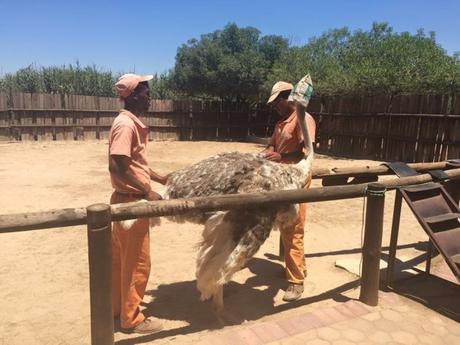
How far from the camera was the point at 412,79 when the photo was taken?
1440 centimetres

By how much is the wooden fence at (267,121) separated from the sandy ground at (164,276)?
5903 millimetres

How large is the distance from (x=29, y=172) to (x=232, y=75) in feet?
41.8

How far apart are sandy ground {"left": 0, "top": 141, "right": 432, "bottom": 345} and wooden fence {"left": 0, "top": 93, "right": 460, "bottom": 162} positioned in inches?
232

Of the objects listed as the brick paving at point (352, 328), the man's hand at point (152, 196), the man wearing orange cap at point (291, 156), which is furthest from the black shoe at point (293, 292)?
the man's hand at point (152, 196)

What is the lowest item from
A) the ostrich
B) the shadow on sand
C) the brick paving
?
the shadow on sand

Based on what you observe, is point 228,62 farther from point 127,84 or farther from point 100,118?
point 127,84

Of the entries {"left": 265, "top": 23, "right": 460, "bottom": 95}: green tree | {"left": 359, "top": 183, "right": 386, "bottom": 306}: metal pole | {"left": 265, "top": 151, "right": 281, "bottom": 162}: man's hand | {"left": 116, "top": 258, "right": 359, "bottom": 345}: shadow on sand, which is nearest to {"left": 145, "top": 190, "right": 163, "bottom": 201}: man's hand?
{"left": 116, "top": 258, "right": 359, "bottom": 345}: shadow on sand

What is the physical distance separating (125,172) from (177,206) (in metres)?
0.54

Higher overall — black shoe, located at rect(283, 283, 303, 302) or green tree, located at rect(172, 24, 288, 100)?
green tree, located at rect(172, 24, 288, 100)

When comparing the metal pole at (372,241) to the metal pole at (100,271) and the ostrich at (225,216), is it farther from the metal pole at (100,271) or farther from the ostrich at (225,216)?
the metal pole at (100,271)

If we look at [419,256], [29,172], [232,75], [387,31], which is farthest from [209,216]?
[387,31]

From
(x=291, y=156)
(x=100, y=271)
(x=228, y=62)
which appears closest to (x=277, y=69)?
(x=228, y=62)

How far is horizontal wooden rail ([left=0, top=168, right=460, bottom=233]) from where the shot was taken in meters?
2.45

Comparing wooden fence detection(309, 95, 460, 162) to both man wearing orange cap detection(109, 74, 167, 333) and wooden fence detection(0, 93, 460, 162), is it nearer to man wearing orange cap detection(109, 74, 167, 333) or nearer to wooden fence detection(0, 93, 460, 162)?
wooden fence detection(0, 93, 460, 162)
